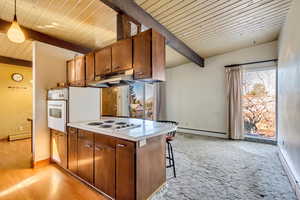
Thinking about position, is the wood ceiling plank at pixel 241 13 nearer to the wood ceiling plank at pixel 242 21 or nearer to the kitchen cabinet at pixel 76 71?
the wood ceiling plank at pixel 242 21

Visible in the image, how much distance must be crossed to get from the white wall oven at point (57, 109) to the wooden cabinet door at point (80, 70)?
18.8 inches

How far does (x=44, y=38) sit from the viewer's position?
3.23 meters

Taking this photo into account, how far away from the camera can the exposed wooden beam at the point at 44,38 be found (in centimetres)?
278

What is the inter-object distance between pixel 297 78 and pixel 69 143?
3730 millimetres

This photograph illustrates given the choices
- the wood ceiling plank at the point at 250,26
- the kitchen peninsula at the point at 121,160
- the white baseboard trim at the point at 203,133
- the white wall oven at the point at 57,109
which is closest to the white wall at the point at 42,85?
the white wall oven at the point at 57,109

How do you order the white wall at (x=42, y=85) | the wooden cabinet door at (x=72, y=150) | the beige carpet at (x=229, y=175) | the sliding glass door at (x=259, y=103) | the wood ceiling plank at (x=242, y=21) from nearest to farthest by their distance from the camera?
1. the beige carpet at (x=229, y=175)
2. the wooden cabinet door at (x=72, y=150)
3. the wood ceiling plank at (x=242, y=21)
4. the white wall at (x=42, y=85)
5. the sliding glass door at (x=259, y=103)

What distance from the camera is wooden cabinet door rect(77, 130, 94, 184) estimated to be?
2179 millimetres

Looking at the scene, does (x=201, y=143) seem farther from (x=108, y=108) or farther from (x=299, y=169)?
(x=108, y=108)

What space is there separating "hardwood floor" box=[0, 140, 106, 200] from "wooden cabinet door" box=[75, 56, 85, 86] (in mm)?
1790

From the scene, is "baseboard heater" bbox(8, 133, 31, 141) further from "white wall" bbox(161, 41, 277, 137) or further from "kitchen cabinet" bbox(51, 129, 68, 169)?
"white wall" bbox(161, 41, 277, 137)

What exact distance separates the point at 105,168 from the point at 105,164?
0.05m

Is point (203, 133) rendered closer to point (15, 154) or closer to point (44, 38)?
point (44, 38)

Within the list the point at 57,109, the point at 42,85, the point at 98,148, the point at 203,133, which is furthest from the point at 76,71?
the point at 203,133

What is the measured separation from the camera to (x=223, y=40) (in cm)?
414
